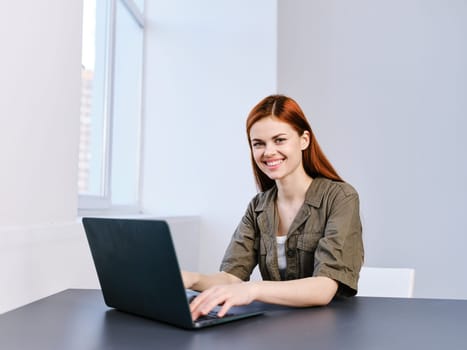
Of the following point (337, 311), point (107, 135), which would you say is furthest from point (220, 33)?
point (337, 311)

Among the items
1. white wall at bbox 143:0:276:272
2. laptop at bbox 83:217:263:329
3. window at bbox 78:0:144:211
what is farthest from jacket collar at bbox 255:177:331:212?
white wall at bbox 143:0:276:272

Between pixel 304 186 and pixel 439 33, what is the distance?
77.9 inches

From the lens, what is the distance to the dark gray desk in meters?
0.71

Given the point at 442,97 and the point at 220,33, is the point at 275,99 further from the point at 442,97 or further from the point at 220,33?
the point at 442,97

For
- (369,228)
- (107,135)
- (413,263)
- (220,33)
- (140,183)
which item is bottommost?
(413,263)

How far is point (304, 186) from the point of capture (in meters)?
1.46

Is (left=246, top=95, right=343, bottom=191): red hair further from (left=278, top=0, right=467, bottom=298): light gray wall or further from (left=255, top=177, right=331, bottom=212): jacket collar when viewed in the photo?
(left=278, top=0, right=467, bottom=298): light gray wall

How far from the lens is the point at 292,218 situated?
1.46 meters

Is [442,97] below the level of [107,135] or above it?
above

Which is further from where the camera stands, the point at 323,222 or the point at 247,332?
the point at 323,222

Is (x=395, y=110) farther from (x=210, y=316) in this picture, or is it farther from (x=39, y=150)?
(x=210, y=316)

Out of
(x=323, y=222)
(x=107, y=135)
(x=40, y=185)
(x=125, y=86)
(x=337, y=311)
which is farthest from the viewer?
(x=125, y=86)

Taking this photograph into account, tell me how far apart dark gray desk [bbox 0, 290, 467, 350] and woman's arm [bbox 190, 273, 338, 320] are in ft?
0.08

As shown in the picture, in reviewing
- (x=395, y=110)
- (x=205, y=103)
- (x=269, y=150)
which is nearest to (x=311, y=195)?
(x=269, y=150)
